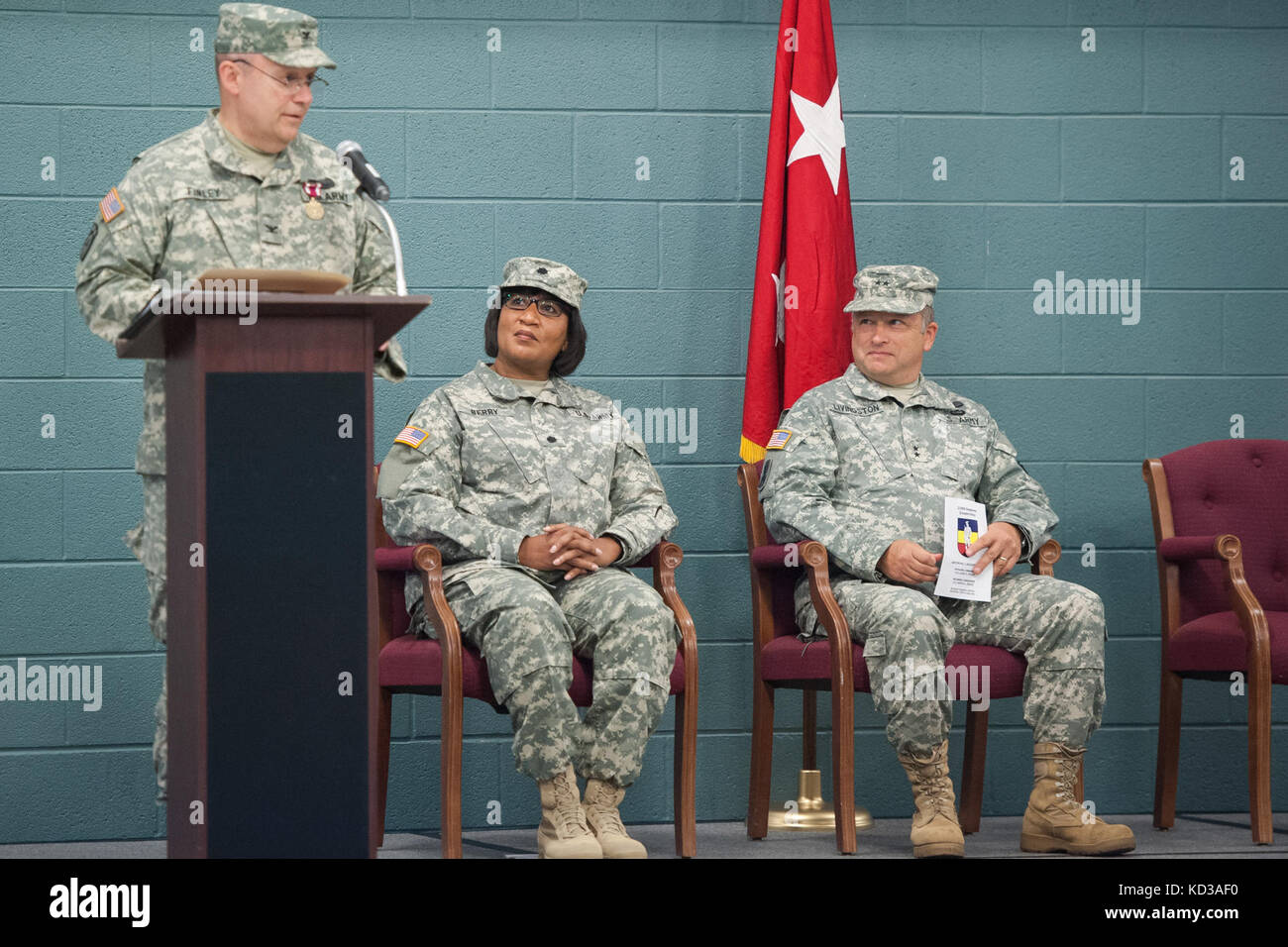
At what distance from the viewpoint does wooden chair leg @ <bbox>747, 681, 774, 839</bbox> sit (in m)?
3.37

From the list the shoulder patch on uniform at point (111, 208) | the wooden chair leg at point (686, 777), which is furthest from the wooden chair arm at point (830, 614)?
the shoulder patch on uniform at point (111, 208)

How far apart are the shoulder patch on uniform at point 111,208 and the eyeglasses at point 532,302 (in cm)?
93

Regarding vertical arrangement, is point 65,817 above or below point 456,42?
below

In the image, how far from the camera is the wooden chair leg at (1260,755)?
127 inches

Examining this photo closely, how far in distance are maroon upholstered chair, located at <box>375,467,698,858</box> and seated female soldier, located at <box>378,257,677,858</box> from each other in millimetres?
47

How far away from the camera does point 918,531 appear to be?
3.31 meters

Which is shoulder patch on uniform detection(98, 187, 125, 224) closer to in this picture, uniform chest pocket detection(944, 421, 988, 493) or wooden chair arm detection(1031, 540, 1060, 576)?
uniform chest pocket detection(944, 421, 988, 493)

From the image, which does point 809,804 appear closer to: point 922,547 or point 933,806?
point 933,806

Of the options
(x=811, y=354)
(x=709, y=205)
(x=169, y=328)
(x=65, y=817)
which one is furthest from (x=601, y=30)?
(x=65, y=817)

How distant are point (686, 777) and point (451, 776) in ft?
1.65

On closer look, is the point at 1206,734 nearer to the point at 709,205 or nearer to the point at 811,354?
the point at 811,354

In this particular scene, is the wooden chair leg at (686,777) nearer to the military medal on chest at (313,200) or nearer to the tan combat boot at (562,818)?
the tan combat boot at (562,818)

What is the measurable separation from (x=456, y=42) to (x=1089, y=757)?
2.43 meters

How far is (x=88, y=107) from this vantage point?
3.62 m
